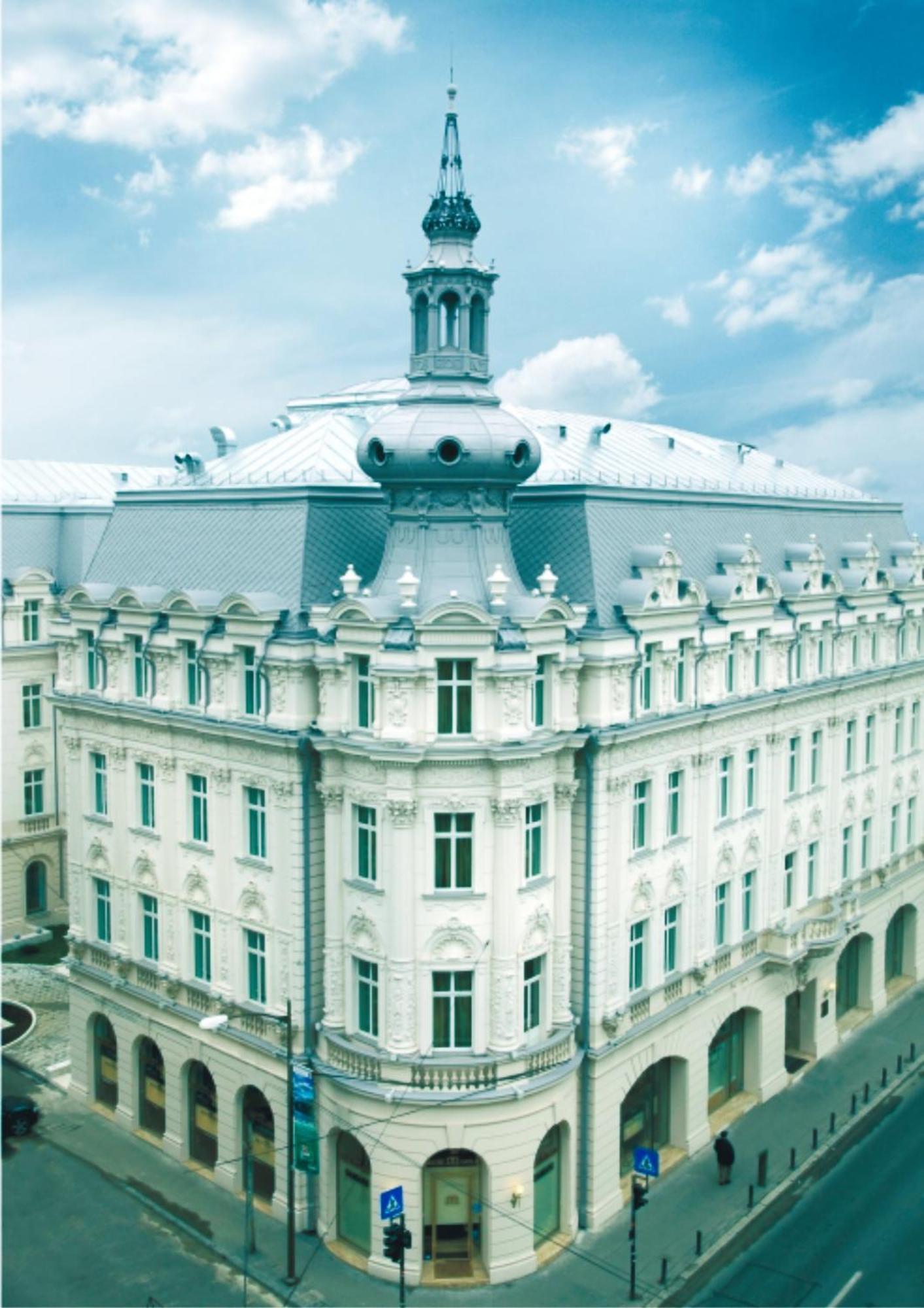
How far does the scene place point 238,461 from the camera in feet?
169

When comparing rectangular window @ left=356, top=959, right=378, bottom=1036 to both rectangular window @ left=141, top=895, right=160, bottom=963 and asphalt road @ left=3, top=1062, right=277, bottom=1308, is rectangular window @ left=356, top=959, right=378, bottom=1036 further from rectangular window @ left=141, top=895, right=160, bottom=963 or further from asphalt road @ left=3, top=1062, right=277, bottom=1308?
rectangular window @ left=141, top=895, right=160, bottom=963

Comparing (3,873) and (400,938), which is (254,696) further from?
(3,873)

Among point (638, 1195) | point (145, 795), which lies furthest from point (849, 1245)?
point (145, 795)

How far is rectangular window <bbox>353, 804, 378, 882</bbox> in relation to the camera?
39281 mm

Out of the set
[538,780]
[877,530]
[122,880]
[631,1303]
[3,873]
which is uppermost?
[877,530]

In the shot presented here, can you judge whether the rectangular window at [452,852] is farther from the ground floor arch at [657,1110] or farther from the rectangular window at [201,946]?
the ground floor arch at [657,1110]

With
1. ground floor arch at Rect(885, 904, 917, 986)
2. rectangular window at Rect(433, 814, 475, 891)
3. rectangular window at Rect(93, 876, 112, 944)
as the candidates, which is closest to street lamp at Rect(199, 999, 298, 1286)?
rectangular window at Rect(433, 814, 475, 891)

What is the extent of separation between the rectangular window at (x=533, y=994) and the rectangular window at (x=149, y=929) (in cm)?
1543

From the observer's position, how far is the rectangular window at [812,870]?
179ft

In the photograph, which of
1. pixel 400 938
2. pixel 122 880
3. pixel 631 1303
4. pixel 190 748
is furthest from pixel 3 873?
pixel 631 1303

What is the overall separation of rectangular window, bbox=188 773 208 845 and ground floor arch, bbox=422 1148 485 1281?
45.5 feet

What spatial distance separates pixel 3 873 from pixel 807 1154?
1768 inches

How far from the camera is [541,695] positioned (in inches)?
1570

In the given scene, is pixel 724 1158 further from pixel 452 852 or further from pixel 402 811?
pixel 402 811
